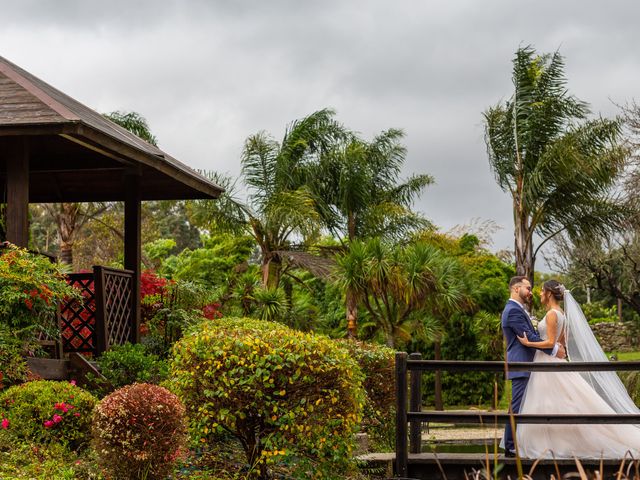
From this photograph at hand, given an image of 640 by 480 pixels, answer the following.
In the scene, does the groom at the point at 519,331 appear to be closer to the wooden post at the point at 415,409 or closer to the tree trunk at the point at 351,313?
the wooden post at the point at 415,409

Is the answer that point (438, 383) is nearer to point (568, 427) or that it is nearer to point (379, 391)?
point (379, 391)

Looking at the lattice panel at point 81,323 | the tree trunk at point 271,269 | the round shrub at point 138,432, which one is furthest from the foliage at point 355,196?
the round shrub at point 138,432

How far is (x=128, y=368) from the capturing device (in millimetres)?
11297

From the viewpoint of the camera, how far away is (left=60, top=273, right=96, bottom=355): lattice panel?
41.0 ft

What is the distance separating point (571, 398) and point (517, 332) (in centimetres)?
81

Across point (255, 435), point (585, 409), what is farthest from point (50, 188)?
point (585, 409)

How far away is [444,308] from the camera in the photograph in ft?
88.4

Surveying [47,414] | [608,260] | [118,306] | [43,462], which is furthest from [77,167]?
[608,260]

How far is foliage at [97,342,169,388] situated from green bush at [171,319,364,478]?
108 inches

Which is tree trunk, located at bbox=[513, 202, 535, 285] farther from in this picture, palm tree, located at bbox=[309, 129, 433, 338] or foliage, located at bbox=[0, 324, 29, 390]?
foliage, located at bbox=[0, 324, 29, 390]

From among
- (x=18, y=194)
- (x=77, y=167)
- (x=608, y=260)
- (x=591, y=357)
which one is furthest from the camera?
(x=608, y=260)

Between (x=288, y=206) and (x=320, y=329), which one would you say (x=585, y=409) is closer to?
(x=288, y=206)

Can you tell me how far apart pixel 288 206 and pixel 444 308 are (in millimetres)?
5581

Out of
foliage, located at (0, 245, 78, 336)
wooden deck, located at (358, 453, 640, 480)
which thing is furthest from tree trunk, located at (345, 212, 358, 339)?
wooden deck, located at (358, 453, 640, 480)
